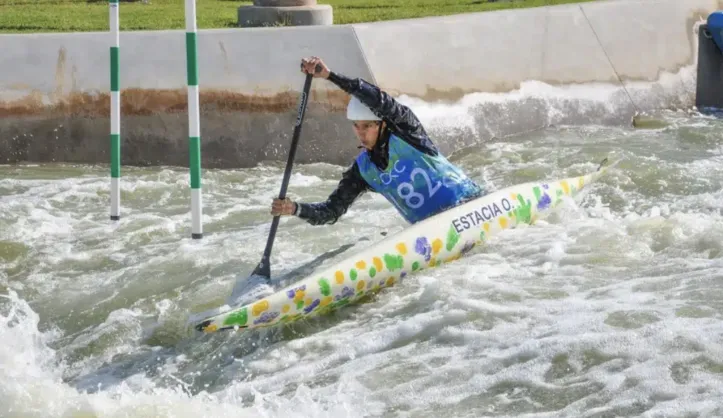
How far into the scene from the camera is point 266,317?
5.35 m

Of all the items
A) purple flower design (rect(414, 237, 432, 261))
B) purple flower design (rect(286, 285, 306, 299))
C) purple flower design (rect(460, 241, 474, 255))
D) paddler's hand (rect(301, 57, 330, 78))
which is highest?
paddler's hand (rect(301, 57, 330, 78))

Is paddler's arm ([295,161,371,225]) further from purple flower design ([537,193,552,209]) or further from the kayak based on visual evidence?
purple flower design ([537,193,552,209])

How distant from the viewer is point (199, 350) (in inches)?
214

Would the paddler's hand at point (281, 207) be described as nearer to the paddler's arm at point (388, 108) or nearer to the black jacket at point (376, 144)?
the black jacket at point (376, 144)

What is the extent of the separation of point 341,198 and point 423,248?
556mm

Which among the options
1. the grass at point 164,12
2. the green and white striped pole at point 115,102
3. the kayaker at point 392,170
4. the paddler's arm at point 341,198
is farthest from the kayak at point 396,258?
the grass at point 164,12

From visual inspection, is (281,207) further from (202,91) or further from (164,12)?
(164,12)

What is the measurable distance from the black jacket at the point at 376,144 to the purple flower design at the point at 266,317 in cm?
75

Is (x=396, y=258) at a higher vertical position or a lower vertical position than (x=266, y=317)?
higher

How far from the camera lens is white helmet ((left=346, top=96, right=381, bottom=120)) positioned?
600cm

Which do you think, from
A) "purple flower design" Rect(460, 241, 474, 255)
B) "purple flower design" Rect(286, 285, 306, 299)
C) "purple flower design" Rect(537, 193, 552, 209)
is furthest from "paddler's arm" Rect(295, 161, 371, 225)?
"purple flower design" Rect(537, 193, 552, 209)

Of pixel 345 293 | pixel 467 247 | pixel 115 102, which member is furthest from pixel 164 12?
pixel 345 293

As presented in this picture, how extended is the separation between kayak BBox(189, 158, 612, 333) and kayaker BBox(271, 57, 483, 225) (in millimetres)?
155

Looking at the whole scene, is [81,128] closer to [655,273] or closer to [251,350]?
[251,350]
